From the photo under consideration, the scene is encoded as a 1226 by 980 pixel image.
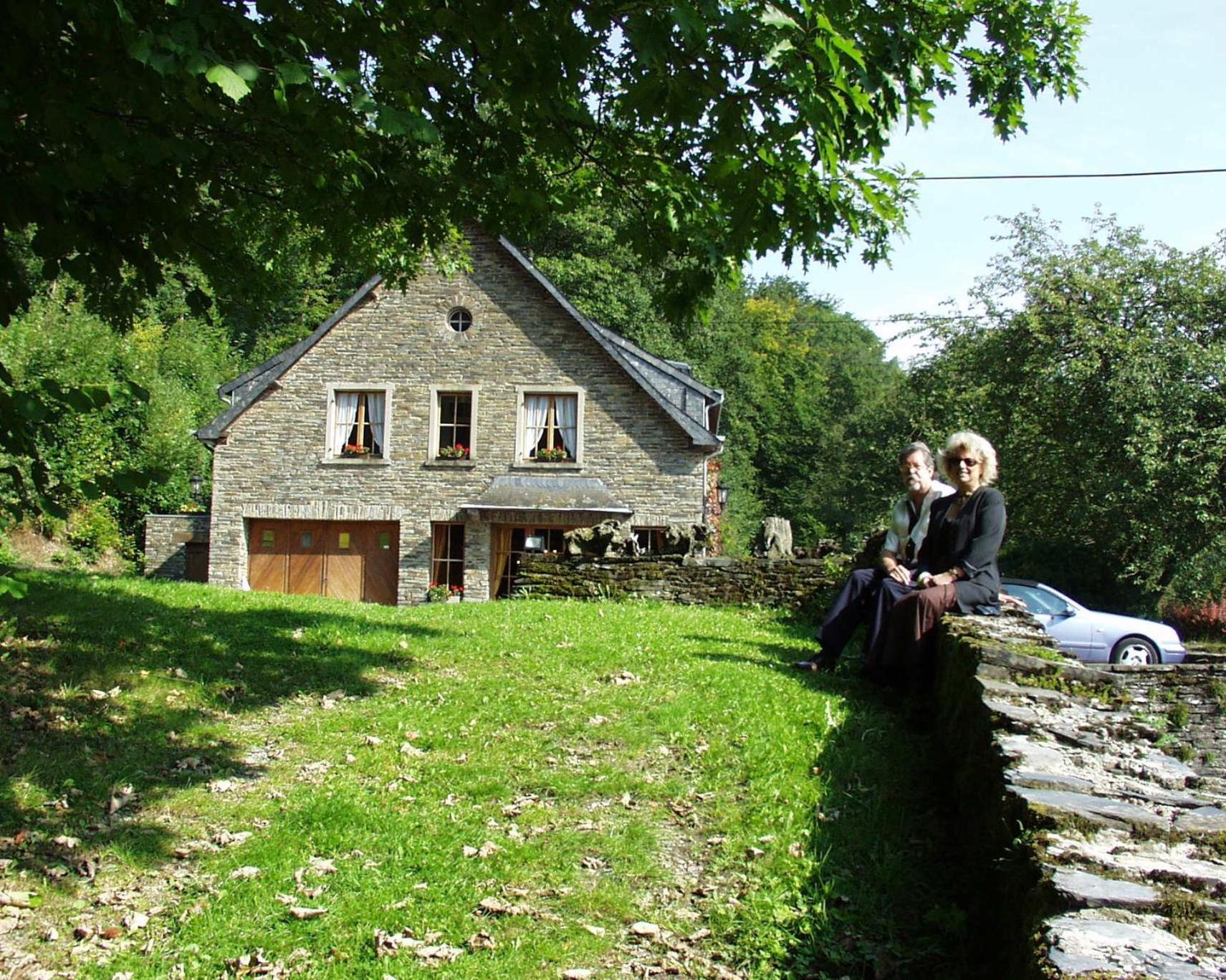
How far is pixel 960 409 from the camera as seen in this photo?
94.6 ft

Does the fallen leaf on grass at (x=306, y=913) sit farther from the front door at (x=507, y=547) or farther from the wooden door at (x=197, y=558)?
the wooden door at (x=197, y=558)

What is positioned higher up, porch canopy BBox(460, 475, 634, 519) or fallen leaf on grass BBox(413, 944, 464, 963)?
porch canopy BBox(460, 475, 634, 519)

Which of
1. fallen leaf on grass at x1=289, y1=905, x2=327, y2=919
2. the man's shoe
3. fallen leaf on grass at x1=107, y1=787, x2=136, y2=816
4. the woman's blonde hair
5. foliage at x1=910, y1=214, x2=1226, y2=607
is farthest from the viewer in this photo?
foliage at x1=910, y1=214, x2=1226, y2=607

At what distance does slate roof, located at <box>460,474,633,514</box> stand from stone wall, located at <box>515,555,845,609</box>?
539 cm

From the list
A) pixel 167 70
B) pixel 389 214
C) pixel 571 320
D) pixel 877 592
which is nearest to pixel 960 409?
pixel 571 320

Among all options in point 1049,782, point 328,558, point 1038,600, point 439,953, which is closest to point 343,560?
point 328,558

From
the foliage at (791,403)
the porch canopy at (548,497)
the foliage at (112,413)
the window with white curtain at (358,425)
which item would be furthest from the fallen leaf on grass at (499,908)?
the foliage at (791,403)

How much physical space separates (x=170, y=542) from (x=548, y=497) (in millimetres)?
10158

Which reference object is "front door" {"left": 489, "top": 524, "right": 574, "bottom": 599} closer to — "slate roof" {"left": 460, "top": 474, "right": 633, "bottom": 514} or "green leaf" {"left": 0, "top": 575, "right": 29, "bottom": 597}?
"slate roof" {"left": 460, "top": 474, "right": 633, "bottom": 514}

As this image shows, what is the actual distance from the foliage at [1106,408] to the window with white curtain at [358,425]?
1512 centimetres

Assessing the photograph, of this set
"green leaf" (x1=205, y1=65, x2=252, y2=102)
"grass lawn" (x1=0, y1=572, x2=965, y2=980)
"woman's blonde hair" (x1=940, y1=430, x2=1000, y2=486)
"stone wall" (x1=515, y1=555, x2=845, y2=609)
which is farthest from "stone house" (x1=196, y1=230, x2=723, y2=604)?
"green leaf" (x1=205, y1=65, x2=252, y2=102)

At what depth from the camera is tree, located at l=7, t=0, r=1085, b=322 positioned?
432 cm

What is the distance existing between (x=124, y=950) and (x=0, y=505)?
6.11ft

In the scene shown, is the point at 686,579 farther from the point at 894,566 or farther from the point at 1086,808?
the point at 1086,808
